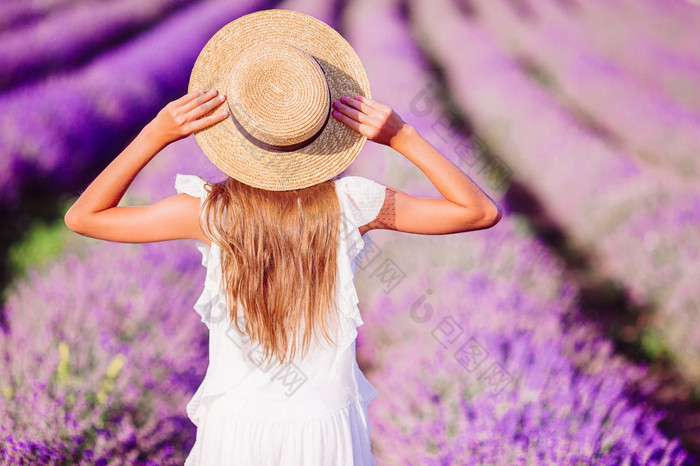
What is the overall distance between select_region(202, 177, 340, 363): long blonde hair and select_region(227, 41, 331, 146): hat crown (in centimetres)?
14

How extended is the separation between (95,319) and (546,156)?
8.03 feet

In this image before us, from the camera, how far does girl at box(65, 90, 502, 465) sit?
47.5 inches

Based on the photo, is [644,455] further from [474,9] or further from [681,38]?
[474,9]

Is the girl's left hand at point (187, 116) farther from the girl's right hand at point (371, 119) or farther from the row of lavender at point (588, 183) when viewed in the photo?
the row of lavender at point (588, 183)

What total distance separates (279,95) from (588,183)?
86.7 inches

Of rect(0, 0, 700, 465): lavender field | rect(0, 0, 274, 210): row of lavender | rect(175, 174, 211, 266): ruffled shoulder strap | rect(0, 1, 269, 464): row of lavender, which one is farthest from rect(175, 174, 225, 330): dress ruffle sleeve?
rect(0, 0, 274, 210): row of lavender

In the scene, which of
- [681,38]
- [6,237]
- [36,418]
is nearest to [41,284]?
[6,237]

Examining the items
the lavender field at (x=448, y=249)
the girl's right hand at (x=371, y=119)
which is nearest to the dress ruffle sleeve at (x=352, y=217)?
the girl's right hand at (x=371, y=119)

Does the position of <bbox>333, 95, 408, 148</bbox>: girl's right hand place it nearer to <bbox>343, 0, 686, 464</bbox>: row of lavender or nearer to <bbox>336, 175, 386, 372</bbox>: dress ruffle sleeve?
<bbox>336, 175, 386, 372</bbox>: dress ruffle sleeve

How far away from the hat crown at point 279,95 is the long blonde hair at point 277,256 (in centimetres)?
14

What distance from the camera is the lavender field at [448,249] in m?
2.07

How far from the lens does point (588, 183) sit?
9.29 ft

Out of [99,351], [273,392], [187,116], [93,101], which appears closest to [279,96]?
[187,116]

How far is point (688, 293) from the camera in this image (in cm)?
258
